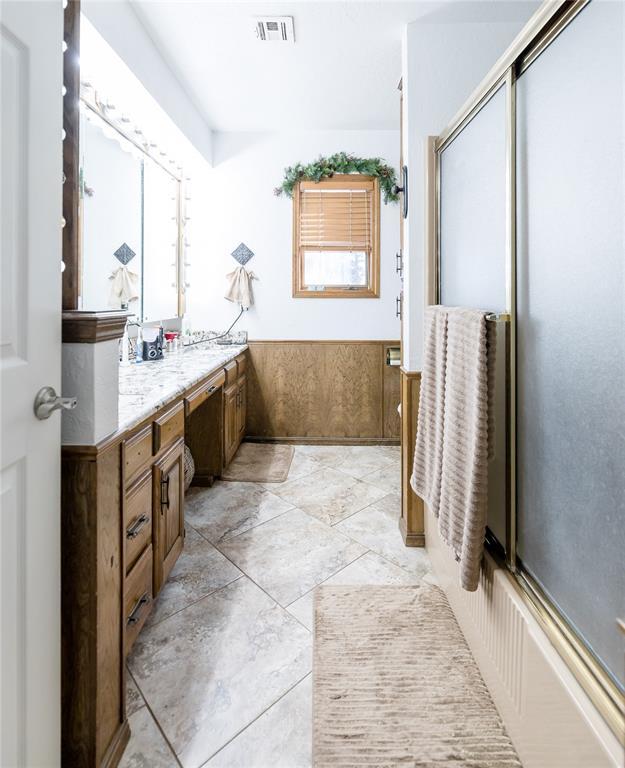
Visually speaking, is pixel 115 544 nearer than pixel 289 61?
Yes

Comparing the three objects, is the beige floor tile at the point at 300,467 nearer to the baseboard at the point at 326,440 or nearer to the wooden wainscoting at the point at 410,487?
the baseboard at the point at 326,440

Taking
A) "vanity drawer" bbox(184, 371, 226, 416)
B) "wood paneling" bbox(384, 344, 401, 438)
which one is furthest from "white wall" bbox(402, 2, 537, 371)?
"wood paneling" bbox(384, 344, 401, 438)

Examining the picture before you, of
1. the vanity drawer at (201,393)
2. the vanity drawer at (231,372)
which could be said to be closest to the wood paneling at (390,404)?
the vanity drawer at (231,372)

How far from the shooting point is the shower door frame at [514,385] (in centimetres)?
90

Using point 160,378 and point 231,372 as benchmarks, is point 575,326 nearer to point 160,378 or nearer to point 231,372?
point 160,378

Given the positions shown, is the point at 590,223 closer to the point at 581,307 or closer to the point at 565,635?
the point at 581,307

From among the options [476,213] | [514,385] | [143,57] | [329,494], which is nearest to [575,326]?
[514,385]

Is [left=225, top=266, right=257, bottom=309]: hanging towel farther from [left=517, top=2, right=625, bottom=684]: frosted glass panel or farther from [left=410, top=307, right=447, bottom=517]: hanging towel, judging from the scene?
[left=517, top=2, right=625, bottom=684]: frosted glass panel

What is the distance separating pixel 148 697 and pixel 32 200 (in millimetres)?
1383

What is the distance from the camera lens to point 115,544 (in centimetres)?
120

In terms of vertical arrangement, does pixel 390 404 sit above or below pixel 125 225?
below

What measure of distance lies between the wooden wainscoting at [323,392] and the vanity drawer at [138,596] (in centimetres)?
262

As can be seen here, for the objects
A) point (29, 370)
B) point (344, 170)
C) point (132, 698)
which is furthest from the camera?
point (344, 170)

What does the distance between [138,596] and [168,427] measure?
0.59 m
